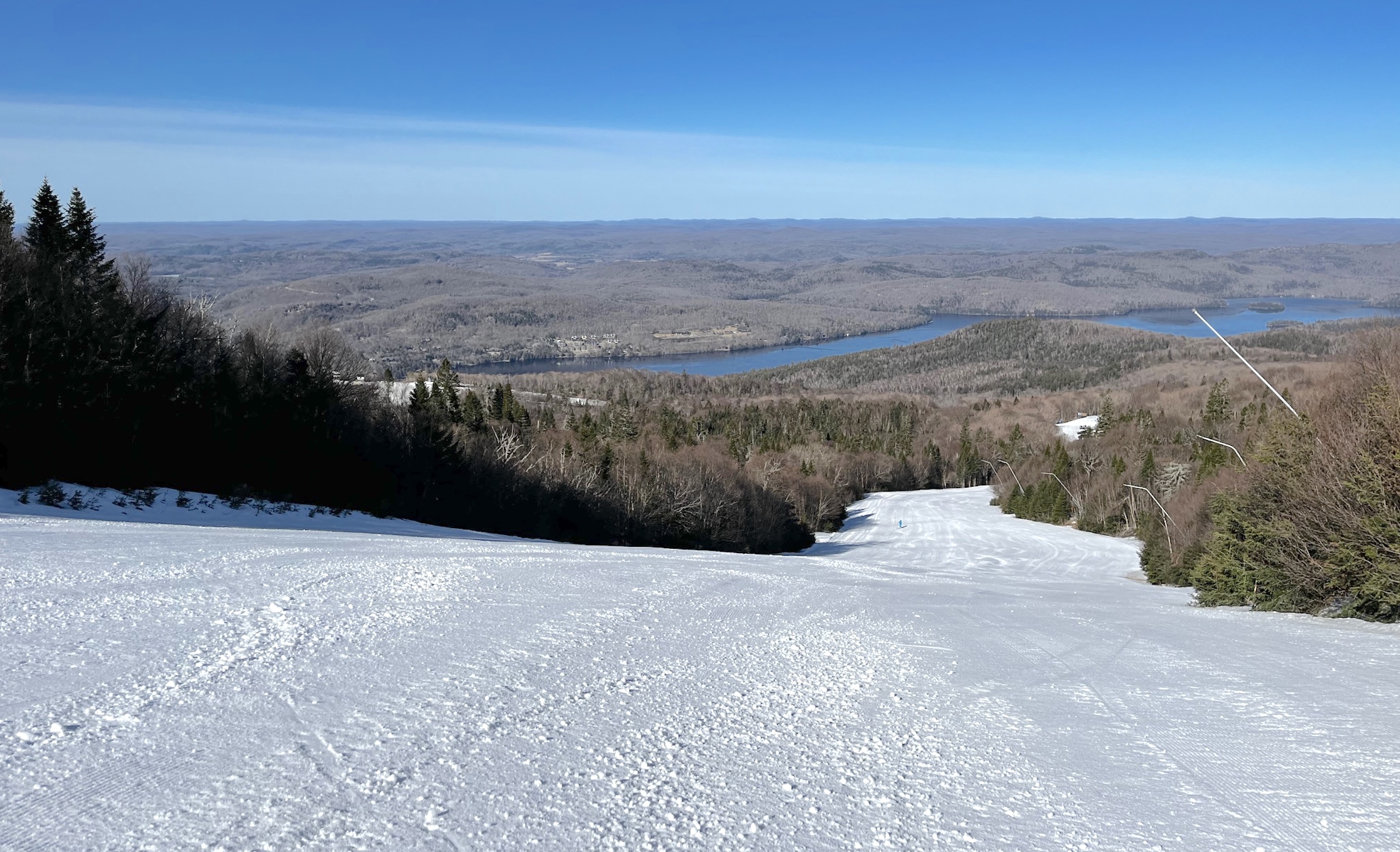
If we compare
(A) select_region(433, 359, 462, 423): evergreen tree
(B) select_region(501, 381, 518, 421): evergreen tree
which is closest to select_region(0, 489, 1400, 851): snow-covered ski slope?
(A) select_region(433, 359, 462, 423): evergreen tree

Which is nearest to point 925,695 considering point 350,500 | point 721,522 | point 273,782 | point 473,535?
point 273,782

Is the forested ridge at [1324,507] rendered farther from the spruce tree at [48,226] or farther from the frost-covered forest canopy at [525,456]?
the spruce tree at [48,226]

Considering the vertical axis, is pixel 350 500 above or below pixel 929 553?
above

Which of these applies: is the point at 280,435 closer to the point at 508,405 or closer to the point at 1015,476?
the point at 508,405

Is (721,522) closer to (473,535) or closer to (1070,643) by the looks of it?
(473,535)

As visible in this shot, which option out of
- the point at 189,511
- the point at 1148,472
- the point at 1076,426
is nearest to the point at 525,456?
the point at 189,511
